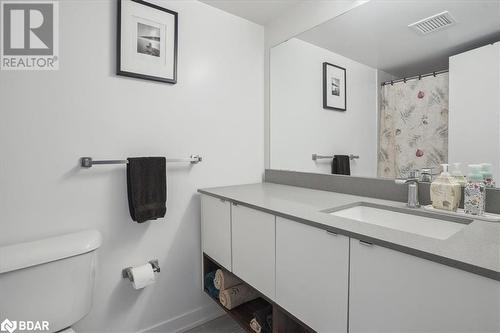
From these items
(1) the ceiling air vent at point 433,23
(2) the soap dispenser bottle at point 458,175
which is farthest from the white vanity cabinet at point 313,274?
(1) the ceiling air vent at point 433,23

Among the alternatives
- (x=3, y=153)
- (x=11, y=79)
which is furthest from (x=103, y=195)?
(x=11, y=79)

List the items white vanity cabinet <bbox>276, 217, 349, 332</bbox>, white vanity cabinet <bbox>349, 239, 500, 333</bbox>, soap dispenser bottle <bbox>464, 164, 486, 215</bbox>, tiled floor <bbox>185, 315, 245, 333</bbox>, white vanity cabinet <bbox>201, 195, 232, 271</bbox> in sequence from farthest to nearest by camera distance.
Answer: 1. tiled floor <bbox>185, 315, 245, 333</bbox>
2. white vanity cabinet <bbox>201, 195, 232, 271</bbox>
3. soap dispenser bottle <bbox>464, 164, 486, 215</bbox>
4. white vanity cabinet <bbox>276, 217, 349, 332</bbox>
5. white vanity cabinet <bbox>349, 239, 500, 333</bbox>

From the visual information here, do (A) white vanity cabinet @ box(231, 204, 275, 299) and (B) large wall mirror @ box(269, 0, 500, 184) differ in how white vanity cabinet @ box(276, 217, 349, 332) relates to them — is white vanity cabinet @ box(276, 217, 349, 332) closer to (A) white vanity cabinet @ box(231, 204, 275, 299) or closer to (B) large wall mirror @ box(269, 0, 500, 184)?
A: (A) white vanity cabinet @ box(231, 204, 275, 299)

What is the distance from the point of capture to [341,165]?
1568 millimetres

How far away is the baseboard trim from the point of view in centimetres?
158

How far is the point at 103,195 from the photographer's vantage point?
53.8 inches

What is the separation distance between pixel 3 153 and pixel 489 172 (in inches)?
78.3

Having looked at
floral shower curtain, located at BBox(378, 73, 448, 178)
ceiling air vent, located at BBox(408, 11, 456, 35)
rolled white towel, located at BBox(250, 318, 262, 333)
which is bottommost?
rolled white towel, located at BBox(250, 318, 262, 333)

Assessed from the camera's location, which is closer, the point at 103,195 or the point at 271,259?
the point at 271,259

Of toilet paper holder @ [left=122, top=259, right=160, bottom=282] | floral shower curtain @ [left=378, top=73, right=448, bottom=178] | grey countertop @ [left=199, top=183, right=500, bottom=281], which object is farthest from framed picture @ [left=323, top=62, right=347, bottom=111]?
toilet paper holder @ [left=122, top=259, right=160, bottom=282]

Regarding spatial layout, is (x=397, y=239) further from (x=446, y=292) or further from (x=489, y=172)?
(x=489, y=172)

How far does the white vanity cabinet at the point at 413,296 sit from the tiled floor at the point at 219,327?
1.08 metres

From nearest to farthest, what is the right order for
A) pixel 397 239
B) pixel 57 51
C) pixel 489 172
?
pixel 397 239 → pixel 489 172 → pixel 57 51

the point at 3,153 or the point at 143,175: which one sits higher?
the point at 3,153
